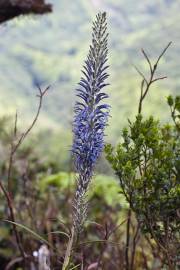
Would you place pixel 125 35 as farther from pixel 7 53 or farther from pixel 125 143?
pixel 125 143

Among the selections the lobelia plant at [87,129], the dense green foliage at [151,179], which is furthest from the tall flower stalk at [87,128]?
the dense green foliage at [151,179]

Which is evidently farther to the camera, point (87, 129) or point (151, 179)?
point (151, 179)

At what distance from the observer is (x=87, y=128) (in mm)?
2328

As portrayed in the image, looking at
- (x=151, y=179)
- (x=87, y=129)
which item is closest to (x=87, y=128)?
(x=87, y=129)

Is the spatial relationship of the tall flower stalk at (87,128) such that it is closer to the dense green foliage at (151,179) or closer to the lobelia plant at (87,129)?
the lobelia plant at (87,129)

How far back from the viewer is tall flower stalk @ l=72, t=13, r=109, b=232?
2295 mm

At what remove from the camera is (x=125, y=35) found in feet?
628

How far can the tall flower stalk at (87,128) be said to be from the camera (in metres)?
2.29

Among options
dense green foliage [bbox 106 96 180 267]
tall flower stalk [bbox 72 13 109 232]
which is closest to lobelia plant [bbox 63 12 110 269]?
tall flower stalk [bbox 72 13 109 232]

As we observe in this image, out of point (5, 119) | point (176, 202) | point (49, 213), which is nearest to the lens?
point (176, 202)

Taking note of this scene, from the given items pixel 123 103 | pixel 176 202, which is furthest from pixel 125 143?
pixel 123 103

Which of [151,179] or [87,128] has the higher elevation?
[87,128]

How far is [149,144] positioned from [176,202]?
30cm

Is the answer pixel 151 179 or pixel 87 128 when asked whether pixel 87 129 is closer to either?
pixel 87 128
